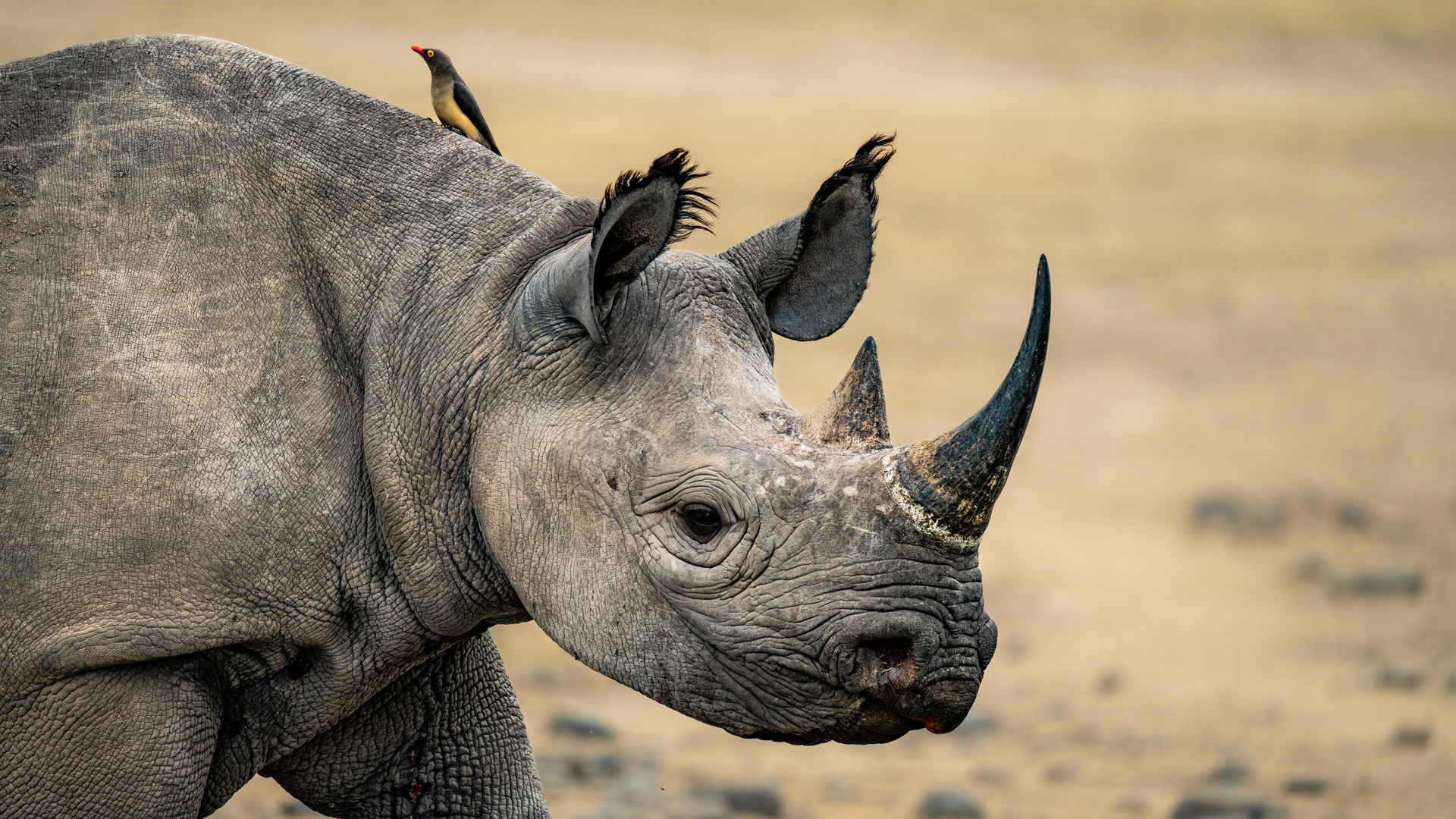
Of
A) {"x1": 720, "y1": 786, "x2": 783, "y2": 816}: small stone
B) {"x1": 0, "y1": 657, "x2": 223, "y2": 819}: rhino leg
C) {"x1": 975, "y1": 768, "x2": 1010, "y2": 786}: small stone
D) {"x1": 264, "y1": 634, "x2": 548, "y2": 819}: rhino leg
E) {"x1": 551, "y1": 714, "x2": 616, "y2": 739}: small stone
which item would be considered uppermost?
{"x1": 975, "y1": 768, "x2": 1010, "y2": 786}: small stone

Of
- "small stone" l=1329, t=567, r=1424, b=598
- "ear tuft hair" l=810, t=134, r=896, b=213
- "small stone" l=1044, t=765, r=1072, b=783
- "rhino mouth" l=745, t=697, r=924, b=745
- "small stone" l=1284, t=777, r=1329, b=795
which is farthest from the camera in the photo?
"small stone" l=1329, t=567, r=1424, b=598

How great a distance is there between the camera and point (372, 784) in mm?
4938

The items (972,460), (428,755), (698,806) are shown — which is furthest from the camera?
(698,806)

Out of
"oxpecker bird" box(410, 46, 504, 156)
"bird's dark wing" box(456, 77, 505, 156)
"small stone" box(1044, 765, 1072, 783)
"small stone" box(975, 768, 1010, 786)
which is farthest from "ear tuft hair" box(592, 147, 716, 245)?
"small stone" box(1044, 765, 1072, 783)

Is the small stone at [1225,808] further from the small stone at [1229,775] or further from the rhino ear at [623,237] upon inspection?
the rhino ear at [623,237]

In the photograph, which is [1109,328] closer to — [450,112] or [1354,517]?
[1354,517]

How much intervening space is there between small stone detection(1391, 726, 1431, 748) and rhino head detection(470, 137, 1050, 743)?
6.35 metres

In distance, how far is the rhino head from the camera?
363 centimetres

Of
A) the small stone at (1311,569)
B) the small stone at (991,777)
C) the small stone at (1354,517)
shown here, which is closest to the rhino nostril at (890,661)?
the small stone at (991,777)

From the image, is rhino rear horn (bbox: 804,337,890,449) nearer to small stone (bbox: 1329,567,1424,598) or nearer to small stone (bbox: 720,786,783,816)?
small stone (bbox: 720,786,783,816)

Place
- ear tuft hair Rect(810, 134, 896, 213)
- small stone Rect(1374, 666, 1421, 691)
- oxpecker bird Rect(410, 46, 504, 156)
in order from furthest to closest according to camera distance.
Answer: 1. small stone Rect(1374, 666, 1421, 691)
2. oxpecker bird Rect(410, 46, 504, 156)
3. ear tuft hair Rect(810, 134, 896, 213)

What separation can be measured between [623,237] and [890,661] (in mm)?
1171

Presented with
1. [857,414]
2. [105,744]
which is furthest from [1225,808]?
[105,744]

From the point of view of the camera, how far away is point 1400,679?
408 inches
